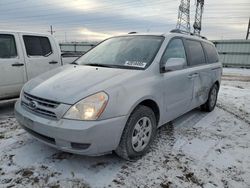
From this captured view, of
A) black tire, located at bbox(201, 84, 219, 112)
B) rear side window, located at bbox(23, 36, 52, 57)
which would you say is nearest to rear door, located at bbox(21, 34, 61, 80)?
rear side window, located at bbox(23, 36, 52, 57)

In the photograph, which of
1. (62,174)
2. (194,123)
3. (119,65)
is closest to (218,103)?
(194,123)

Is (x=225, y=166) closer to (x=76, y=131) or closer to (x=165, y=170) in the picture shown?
(x=165, y=170)

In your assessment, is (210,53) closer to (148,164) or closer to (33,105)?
(148,164)

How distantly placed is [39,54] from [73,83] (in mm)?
2999

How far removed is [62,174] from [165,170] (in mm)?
1261

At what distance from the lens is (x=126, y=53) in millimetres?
3729

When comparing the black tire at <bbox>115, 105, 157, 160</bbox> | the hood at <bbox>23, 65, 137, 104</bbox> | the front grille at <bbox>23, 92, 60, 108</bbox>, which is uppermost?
the hood at <bbox>23, 65, 137, 104</bbox>

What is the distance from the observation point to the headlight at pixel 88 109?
8.55 feet

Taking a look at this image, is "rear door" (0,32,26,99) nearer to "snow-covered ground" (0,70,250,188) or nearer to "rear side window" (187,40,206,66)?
"snow-covered ground" (0,70,250,188)

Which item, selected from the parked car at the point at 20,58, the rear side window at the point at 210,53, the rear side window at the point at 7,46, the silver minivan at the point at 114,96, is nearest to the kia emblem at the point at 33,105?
the silver minivan at the point at 114,96

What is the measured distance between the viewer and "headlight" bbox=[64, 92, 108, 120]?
103 inches

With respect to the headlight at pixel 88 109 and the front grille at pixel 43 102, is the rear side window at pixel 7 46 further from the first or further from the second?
the headlight at pixel 88 109

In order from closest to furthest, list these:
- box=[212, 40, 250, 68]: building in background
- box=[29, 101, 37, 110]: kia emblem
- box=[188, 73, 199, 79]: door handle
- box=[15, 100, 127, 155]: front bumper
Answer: box=[15, 100, 127, 155]: front bumper → box=[29, 101, 37, 110]: kia emblem → box=[188, 73, 199, 79]: door handle → box=[212, 40, 250, 68]: building in background

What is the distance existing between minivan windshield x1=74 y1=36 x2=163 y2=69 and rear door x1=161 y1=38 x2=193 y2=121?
0.24 meters
